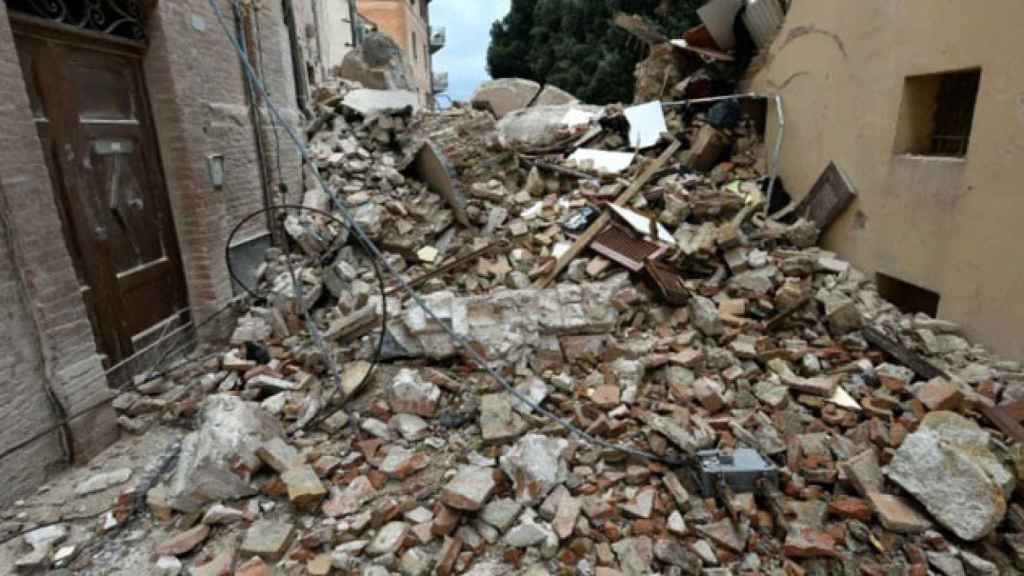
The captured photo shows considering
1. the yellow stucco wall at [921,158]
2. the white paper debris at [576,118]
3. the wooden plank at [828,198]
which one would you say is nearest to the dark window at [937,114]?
the yellow stucco wall at [921,158]

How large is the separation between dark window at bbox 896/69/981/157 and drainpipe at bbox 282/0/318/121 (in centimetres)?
726

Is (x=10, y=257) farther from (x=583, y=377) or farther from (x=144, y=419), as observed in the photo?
(x=583, y=377)

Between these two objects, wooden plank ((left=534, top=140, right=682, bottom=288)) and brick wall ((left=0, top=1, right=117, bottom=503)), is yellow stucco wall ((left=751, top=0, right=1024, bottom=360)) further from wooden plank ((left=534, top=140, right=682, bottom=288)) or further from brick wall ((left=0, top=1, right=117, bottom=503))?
brick wall ((left=0, top=1, right=117, bottom=503))

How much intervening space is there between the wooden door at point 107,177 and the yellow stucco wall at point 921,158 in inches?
267

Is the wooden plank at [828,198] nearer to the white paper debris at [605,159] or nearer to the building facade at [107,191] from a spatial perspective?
the white paper debris at [605,159]

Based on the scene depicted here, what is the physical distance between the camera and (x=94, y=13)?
12.9 ft

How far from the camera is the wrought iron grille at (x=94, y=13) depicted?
347 centimetres

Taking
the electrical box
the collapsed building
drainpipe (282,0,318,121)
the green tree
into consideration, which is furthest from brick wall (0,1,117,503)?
the green tree

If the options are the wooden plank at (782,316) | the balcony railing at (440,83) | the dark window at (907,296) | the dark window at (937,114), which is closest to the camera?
the dark window at (937,114)

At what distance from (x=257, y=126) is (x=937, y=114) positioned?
6.88 meters

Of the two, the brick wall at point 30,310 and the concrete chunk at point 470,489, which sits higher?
the brick wall at point 30,310

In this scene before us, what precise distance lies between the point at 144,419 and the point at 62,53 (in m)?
2.67

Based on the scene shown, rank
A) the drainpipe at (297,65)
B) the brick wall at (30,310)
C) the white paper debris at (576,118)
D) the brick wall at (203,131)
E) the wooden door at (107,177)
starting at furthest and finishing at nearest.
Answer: the white paper debris at (576,118) → the drainpipe at (297,65) → the brick wall at (203,131) → the wooden door at (107,177) → the brick wall at (30,310)

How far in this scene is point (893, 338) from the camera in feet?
14.9
